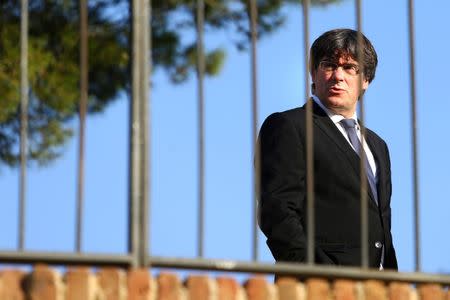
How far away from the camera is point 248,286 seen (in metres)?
4.20

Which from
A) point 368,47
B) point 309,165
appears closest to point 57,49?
point 368,47

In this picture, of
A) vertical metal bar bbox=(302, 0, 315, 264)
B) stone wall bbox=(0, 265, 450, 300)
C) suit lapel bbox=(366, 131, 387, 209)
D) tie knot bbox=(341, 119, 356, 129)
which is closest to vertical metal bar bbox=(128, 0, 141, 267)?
stone wall bbox=(0, 265, 450, 300)

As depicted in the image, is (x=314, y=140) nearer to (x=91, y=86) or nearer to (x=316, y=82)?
(x=316, y=82)

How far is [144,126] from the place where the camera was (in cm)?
418

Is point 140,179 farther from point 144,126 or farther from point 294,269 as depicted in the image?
point 294,269

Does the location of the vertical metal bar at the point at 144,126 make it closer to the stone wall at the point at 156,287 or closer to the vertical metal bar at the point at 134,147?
the vertical metal bar at the point at 134,147

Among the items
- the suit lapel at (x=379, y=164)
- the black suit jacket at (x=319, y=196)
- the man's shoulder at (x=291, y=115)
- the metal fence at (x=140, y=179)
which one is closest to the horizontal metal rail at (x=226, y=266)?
the metal fence at (x=140, y=179)

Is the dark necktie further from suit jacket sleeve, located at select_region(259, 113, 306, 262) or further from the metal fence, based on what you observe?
the metal fence

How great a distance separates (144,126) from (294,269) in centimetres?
66

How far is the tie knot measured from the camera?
18.3ft

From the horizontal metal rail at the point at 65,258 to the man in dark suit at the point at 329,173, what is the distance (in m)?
1.26

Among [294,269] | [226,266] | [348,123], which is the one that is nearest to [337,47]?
[348,123]

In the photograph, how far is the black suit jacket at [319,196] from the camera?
5.22 m

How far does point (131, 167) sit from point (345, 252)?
143 cm
